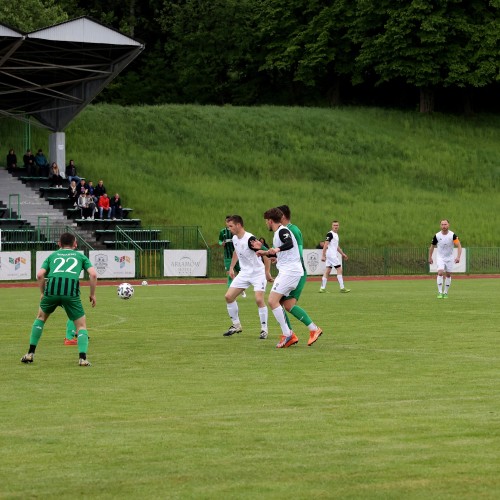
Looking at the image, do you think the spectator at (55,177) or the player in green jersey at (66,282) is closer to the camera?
the player in green jersey at (66,282)

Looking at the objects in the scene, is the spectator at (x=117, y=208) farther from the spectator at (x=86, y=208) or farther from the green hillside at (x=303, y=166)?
the green hillside at (x=303, y=166)

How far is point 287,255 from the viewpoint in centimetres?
1755

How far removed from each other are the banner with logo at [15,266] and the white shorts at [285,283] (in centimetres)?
2716

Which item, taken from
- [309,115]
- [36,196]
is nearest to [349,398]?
[36,196]

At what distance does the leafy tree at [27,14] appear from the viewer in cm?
6956

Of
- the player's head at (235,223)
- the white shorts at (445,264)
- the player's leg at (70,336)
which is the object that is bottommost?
the player's leg at (70,336)

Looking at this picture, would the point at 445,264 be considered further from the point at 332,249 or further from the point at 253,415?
the point at 253,415

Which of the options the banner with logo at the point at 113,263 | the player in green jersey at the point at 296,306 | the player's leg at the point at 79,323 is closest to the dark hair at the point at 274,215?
the player in green jersey at the point at 296,306

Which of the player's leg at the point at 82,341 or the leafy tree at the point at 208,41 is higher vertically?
the leafy tree at the point at 208,41

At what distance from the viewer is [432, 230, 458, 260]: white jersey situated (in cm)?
3133

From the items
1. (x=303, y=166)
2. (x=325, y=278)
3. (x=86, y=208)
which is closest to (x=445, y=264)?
(x=325, y=278)

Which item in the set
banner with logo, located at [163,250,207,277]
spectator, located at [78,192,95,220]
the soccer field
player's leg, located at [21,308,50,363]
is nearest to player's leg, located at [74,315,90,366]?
the soccer field

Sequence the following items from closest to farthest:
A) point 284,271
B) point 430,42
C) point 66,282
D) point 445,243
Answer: point 66,282 < point 284,271 < point 445,243 < point 430,42

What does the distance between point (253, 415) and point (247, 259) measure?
9450 mm
